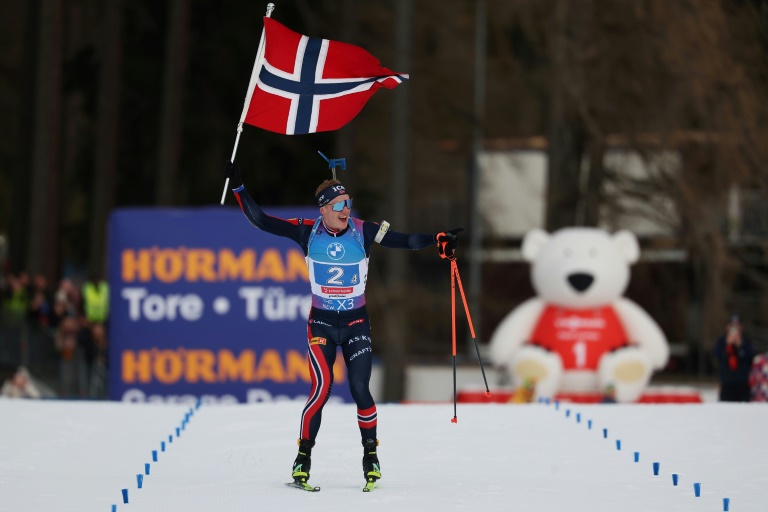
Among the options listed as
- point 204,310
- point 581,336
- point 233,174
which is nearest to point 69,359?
point 204,310

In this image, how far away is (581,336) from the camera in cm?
2050

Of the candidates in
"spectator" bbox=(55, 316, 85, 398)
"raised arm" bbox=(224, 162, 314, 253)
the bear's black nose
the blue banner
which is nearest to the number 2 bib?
"raised arm" bbox=(224, 162, 314, 253)

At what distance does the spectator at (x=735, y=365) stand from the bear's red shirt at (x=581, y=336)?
9.43ft

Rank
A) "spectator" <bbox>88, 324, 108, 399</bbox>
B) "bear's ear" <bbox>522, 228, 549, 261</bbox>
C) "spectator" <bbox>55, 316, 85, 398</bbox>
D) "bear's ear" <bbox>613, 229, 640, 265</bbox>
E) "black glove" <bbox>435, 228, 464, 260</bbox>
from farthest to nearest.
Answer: "spectator" <bbox>88, 324, 108, 399</bbox>, "spectator" <bbox>55, 316, 85, 398</bbox>, "bear's ear" <bbox>522, 228, 549, 261</bbox>, "bear's ear" <bbox>613, 229, 640, 265</bbox>, "black glove" <bbox>435, 228, 464, 260</bbox>

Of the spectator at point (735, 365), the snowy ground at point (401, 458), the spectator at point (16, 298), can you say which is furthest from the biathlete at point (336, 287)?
the spectator at point (16, 298)

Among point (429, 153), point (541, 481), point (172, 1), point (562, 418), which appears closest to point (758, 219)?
point (429, 153)

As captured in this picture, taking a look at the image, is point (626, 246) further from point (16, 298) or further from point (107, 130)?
point (107, 130)

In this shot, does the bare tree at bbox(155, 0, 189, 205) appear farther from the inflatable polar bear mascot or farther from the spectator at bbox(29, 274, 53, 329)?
the inflatable polar bear mascot

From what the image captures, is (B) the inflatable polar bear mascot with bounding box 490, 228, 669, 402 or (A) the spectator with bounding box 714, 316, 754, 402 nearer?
(A) the spectator with bounding box 714, 316, 754, 402

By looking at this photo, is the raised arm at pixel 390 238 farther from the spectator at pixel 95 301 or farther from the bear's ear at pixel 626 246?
the spectator at pixel 95 301

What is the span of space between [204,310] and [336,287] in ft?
25.2

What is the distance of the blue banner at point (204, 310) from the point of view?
17.8 meters

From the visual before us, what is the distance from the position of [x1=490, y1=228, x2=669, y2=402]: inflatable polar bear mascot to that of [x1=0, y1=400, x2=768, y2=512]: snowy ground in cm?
597

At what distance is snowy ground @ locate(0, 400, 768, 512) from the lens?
9.65 metres
